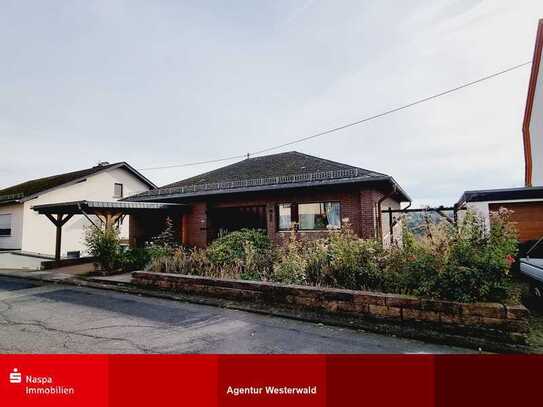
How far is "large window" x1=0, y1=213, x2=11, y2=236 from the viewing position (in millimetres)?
16281

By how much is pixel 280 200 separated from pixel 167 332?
7406 mm

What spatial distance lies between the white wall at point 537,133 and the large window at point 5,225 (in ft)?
87.5

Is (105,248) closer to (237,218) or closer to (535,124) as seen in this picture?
(237,218)

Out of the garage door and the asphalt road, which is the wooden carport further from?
the garage door

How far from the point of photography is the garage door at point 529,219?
28.7 feet

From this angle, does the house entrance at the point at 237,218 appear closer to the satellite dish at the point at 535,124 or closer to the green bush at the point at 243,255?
the green bush at the point at 243,255

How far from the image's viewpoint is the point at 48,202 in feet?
54.2

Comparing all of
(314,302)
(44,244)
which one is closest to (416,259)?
(314,302)

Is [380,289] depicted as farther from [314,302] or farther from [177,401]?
[177,401]

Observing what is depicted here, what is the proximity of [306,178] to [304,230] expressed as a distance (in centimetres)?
195

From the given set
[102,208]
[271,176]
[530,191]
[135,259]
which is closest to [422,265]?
[530,191]

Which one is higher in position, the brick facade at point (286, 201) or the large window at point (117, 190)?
the large window at point (117, 190)

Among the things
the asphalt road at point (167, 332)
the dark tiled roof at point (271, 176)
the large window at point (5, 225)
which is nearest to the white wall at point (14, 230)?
the large window at point (5, 225)

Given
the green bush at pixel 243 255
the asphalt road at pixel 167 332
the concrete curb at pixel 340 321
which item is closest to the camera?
the concrete curb at pixel 340 321
